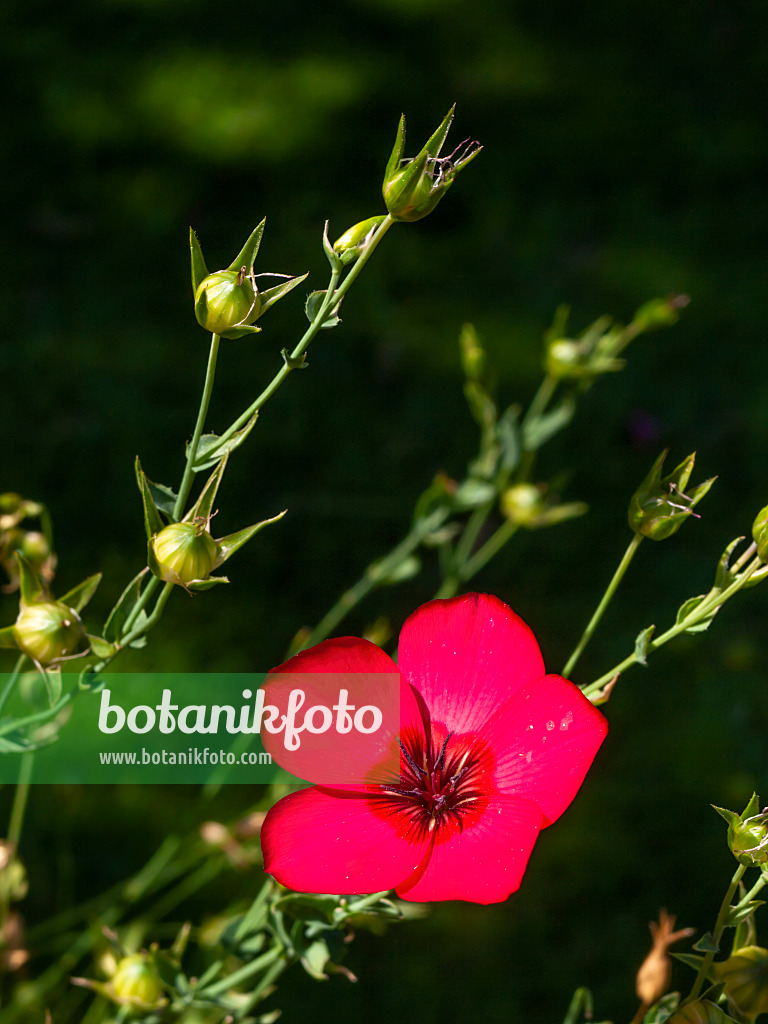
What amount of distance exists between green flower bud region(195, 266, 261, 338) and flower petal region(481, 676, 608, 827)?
0.22m

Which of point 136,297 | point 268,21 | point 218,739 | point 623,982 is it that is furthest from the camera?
point 268,21

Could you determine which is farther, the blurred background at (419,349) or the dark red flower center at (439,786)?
the blurred background at (419,349)

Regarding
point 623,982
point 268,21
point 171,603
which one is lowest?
point 623,982

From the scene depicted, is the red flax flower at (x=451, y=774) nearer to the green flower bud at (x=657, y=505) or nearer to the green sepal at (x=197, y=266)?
the green flower bud at (x=657, y=505)

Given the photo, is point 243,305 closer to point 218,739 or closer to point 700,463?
point 218,739

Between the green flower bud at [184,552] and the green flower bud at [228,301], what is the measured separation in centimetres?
9

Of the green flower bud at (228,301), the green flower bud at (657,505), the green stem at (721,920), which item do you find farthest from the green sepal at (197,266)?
→ the green stem at (721,920)

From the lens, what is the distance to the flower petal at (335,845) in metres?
0.46

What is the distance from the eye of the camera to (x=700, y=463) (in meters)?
1.51

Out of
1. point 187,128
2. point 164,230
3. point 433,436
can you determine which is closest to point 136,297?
point 164,230

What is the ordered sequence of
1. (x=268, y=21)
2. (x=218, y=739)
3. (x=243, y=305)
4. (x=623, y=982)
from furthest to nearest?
1. (x=268, y=21)
2. (x=623, y=982)
3. (x=218, y=739)
4. (x=243, y=305)

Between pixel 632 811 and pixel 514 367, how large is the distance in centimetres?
65

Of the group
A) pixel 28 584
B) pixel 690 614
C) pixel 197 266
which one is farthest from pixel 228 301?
pixel 690 614

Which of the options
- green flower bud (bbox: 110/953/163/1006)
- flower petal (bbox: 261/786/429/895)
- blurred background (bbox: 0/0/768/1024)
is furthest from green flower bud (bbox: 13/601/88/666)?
blurred background (bbox: 0/0/768/1024)
